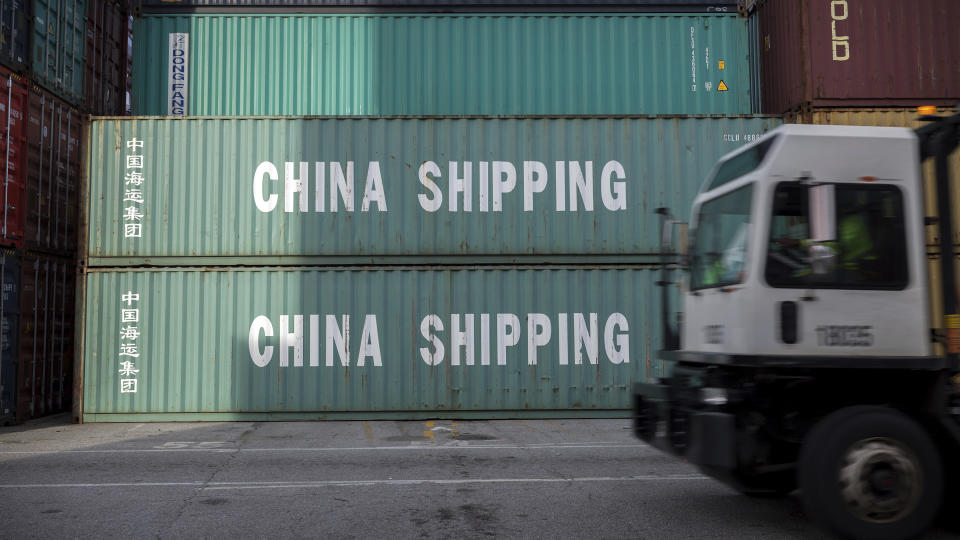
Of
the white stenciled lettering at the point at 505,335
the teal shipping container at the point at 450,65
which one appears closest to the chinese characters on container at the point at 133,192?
the teal shipping container at the point at 450,65

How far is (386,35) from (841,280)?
11610 mm

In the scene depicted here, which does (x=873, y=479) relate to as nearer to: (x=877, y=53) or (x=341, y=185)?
(x=341, y=185)

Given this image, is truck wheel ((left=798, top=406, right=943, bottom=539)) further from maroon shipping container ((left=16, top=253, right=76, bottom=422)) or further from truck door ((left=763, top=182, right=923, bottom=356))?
maroon shipping container ((left=16, top=253, right=76, bottom=422))

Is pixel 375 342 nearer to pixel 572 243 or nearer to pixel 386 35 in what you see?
pixel 572 243

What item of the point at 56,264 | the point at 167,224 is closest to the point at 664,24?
the point at 167,224

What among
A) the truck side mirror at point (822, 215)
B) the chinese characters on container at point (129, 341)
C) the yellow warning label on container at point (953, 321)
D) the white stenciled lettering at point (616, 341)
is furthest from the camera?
the white stenciled lettering at point (616, 341)

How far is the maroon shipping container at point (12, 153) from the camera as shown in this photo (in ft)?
37.5

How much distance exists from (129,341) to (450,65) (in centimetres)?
781

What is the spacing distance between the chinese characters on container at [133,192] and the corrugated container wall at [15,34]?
2.00 meters

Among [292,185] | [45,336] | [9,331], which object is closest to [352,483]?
[292,185]

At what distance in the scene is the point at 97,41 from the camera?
14.3 meters

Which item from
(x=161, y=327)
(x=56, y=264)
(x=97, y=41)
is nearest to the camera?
(x=161, y=327)

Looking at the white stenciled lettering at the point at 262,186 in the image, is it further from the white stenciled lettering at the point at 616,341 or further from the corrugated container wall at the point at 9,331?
the white stenciled lettering at the point at 616,341

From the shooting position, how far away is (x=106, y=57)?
1469cm
